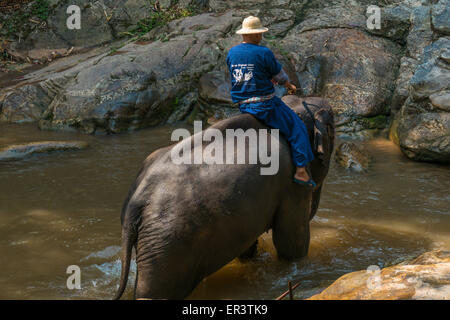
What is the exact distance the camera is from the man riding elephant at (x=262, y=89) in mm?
4598

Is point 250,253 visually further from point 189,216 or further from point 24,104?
point 24,104

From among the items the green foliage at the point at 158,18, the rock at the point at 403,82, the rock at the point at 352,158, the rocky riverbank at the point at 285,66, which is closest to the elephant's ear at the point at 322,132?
the rock at the point at 352,158

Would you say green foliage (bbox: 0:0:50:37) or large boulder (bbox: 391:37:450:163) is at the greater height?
green foliage (bbox: 0:0:50:37)

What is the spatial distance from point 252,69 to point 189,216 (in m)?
1.46

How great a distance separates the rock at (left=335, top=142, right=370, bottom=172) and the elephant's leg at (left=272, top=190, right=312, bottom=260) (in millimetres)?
3402

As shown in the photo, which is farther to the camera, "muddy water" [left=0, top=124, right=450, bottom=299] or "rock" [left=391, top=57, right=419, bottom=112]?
"rock" [left=391, top=57, right=419, bottom=112]

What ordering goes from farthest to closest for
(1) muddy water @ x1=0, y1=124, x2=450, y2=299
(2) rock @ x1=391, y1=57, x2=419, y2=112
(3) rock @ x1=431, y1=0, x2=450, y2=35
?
1. (2) rock @ x1=391, y1=57, x2=419, y2=112
2. (3) rock @ x1=431, y1=0, x2=450, y2=35
3. (1) muddy water @ x1=0, y1=124, x2=450, y2=299

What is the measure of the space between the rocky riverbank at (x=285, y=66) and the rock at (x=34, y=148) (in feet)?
3.99

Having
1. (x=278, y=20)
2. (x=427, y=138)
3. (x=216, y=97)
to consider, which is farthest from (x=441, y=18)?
(x=216, y=97)

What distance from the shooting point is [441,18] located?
10.0 metres

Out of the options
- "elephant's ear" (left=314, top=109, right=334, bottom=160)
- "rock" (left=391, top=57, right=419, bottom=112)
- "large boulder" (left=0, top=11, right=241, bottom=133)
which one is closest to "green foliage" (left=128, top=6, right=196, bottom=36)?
"large boulder" (left=0, top=11, right=241, bottom=133)

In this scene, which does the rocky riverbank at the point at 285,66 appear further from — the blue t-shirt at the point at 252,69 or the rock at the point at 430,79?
the blue t-shirt at the point at 252,69

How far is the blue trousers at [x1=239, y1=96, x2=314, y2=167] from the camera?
15.2 ft

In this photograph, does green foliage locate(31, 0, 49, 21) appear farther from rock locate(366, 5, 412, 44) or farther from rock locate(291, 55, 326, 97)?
rock locate(366, 5, 412, 44)
